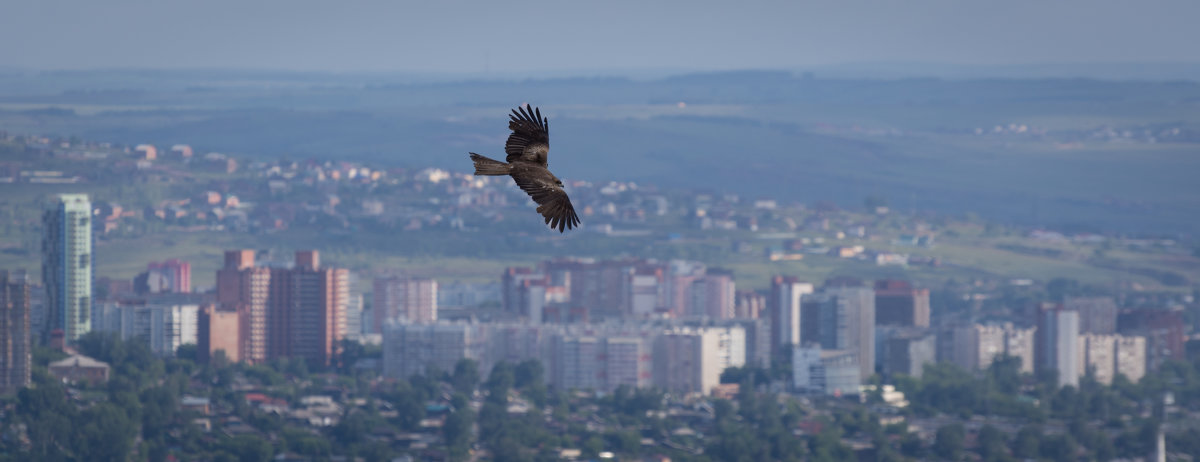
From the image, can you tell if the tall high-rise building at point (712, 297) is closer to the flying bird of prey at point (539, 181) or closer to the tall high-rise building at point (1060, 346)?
the tall high-rise building at point (1060, 346)

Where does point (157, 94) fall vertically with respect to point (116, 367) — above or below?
above

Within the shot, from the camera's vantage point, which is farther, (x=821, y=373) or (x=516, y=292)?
(x=516, y=292)

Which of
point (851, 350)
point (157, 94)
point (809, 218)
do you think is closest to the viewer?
point (851, 350)

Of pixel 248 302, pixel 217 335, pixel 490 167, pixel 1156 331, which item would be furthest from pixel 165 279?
pixel 490 167

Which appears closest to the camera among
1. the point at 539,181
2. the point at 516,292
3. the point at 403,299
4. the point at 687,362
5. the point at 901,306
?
the point at 539,181

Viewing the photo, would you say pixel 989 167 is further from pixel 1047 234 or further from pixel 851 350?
pixel 851 350

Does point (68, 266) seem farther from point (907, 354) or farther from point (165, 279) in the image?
point (907, 354)

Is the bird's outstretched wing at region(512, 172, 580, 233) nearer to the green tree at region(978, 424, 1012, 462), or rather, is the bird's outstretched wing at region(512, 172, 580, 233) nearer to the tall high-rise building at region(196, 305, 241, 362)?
the green tree at region(978, 424, 1012, 462)

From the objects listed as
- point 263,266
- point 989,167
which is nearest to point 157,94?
point 989,167
